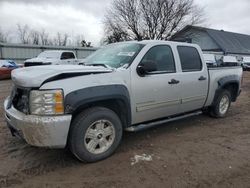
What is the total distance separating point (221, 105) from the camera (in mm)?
7066

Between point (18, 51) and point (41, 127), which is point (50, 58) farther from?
point (41, 127)

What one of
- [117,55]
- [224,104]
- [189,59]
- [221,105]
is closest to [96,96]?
[117,55]

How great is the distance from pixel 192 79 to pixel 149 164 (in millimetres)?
2198

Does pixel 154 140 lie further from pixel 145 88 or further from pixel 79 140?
pixel 79 140

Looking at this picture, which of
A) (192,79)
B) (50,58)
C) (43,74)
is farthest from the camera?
(50,58)

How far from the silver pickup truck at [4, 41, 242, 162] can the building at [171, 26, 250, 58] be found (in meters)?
36.2

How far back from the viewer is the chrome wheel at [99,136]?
4.18 metres

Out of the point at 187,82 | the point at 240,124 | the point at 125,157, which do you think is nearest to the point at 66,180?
the point at 125,157

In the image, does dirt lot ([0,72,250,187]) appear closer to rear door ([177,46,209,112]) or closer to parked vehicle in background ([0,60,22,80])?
rear door ([177,46,209,112])

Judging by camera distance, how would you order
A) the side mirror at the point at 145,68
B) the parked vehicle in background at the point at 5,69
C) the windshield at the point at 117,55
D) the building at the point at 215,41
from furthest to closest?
the building at the point at 215,41 < the parked vehicle in background at the point at 5,69 < the windshield at the point at 117,55 < the side mirror at the point at 145,68

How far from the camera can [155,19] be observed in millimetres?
39188

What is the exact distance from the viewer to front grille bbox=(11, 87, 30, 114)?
385cm

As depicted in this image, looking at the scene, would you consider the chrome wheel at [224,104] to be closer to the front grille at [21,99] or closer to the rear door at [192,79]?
the rear door at [192,79]

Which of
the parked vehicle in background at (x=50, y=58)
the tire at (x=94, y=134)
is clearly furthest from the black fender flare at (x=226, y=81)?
the parked vehicle in background at (x=50, y=58)
